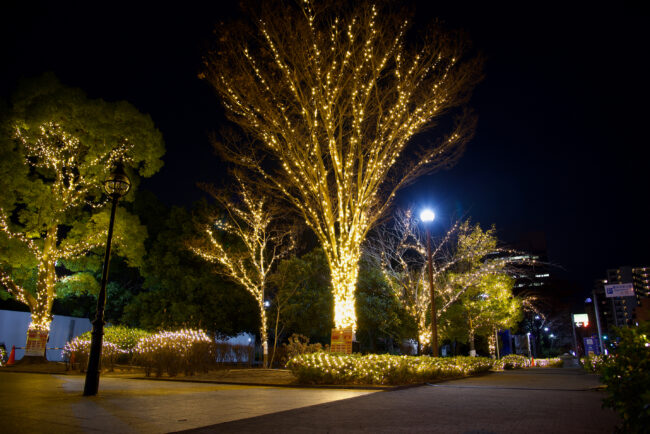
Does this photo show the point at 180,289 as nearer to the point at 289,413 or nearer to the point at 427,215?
the point at 427,215

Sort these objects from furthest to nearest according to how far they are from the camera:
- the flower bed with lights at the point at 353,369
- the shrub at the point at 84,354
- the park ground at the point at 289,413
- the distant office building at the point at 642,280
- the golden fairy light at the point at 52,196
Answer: the distant office building at the point at 642,280, the golden fairy light at the point at 52,196, the shrub at the point at 84,354, the flower bed with lights at the point at 353,369, the park ground at the point at 289,413

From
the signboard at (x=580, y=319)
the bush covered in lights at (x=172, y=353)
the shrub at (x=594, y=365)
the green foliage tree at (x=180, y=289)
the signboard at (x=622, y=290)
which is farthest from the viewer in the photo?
the signboard at (x=580, y=319)

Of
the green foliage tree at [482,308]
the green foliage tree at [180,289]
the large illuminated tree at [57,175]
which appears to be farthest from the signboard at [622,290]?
the large illuminated tree at [57,175]

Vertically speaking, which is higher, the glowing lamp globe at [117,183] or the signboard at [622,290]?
the glowing lamp globe at [117,183]

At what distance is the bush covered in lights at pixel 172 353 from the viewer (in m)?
14.4

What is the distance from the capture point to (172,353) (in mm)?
14391

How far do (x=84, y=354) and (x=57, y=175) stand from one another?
335 inches

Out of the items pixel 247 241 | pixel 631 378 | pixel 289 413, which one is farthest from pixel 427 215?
pixel 631 378

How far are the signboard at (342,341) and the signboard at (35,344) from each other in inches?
547

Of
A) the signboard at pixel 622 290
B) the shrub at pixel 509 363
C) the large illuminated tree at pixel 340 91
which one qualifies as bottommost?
the shrub at pixel 509 363

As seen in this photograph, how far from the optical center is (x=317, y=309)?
85.3ft

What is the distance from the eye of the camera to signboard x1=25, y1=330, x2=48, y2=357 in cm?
1853

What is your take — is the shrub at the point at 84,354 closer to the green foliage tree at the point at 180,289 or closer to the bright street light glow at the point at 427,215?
the green foliage tree at the point at 180,289

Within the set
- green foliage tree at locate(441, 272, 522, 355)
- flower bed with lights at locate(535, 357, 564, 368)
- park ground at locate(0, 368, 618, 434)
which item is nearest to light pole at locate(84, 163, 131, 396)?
park ground at locate(0, 368, 618, 434)
